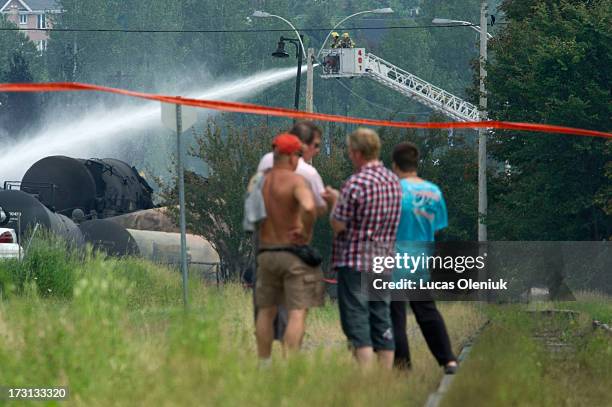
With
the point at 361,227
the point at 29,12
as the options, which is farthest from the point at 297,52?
the point at 29,12

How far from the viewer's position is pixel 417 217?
1057 cm

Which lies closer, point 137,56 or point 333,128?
point 333,128

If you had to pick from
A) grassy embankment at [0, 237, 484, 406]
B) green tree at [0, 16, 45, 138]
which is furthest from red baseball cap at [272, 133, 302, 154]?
green tree at [0, 16, 45, 138]

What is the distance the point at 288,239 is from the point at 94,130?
106 metres

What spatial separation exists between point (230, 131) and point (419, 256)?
119 feet

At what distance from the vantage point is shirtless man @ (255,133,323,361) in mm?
9992

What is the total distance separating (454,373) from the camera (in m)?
10.9

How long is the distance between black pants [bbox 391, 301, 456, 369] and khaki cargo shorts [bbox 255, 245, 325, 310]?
93cm

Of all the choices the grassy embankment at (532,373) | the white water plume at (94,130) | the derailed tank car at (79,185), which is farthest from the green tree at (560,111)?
the white water plume at (94,130)

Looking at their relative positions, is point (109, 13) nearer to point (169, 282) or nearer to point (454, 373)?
point (169, 282)

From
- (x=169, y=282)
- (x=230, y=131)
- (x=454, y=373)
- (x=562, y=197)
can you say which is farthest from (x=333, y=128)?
(x=454, y=373)

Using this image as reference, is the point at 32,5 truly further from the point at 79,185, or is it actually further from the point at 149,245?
the point at 79,185

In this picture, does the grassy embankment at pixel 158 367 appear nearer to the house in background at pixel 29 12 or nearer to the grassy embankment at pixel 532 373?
the grassy embankment at pixel 532 373

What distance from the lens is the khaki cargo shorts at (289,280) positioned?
33.0 ft
